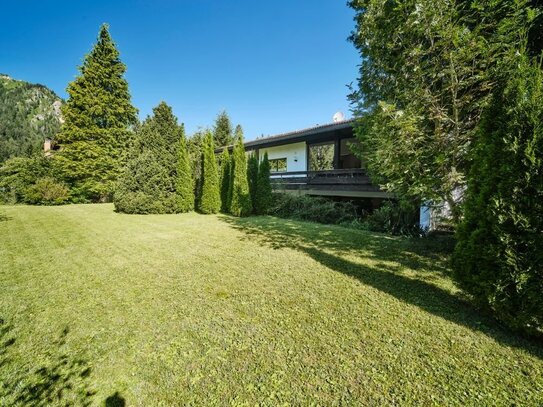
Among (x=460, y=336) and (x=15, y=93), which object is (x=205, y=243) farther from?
(x=15, y=93)

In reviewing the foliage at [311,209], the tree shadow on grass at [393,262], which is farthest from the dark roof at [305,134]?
the tree shadow on grass at [393,262]

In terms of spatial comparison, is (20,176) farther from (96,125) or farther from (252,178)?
(252,178)

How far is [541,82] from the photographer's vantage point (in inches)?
113

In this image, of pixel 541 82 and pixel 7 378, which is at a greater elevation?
pixel 541 82

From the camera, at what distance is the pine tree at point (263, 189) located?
43.5 feet

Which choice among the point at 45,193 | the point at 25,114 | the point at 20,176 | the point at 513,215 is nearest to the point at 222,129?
the point at 20,176

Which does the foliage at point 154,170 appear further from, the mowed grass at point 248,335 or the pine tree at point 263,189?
the mowed grass at point 248,335

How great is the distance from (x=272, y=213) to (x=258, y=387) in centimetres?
1184

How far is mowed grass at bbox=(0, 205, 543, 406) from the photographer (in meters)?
2.17

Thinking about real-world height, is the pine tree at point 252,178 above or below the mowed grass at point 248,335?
above

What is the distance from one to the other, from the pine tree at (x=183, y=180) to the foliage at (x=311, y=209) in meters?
4.58

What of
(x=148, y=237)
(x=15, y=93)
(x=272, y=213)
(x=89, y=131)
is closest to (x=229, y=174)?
(x=272, y=213)

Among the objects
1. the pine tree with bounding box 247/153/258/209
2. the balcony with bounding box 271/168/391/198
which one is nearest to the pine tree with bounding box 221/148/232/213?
the pine tree with bounding box 247/153/258/209

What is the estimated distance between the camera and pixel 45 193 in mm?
17469
